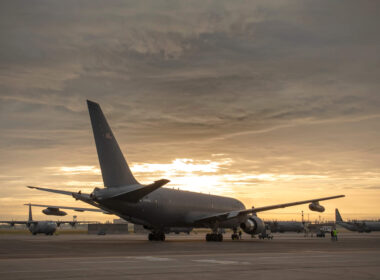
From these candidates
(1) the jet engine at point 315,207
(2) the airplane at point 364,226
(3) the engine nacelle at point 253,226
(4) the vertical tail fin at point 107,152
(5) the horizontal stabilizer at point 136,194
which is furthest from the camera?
(2) the airplane at point 364,226

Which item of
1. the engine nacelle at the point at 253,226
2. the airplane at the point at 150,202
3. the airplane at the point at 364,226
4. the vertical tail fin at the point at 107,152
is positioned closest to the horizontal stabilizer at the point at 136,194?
the airplane at the point at 150,202

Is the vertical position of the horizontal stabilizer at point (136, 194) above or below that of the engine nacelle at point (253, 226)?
above

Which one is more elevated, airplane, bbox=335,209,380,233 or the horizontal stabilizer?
the horizontal stabilizer

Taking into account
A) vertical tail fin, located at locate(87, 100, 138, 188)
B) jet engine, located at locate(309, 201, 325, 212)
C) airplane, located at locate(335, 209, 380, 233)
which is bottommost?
airplane, located at locate(335, 209, 380, 233)

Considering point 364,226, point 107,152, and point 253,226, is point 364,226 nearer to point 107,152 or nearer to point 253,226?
point 253,226

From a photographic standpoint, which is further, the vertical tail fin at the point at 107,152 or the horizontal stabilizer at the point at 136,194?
the vertical tail fin at the point at 107,152

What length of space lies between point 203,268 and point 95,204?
21.3 metres

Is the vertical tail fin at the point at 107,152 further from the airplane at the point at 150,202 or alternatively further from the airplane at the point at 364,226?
the airplane at the point at 364,226

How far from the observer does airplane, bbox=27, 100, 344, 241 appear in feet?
109

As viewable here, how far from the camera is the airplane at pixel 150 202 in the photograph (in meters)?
33.2

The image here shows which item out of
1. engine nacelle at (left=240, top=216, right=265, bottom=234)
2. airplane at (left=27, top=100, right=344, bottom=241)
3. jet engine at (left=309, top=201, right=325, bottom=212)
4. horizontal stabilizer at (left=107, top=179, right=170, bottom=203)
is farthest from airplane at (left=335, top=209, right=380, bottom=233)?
horizontal stabilizer at (left=107, top=179, right=170, bottom=203)

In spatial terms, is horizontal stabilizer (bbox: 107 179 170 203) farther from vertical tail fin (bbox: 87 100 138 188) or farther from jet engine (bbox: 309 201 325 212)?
jet engine (bbox: 309 201 325 212)

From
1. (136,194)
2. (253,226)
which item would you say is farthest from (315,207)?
(136,194)

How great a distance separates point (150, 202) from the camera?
37.7 metres
